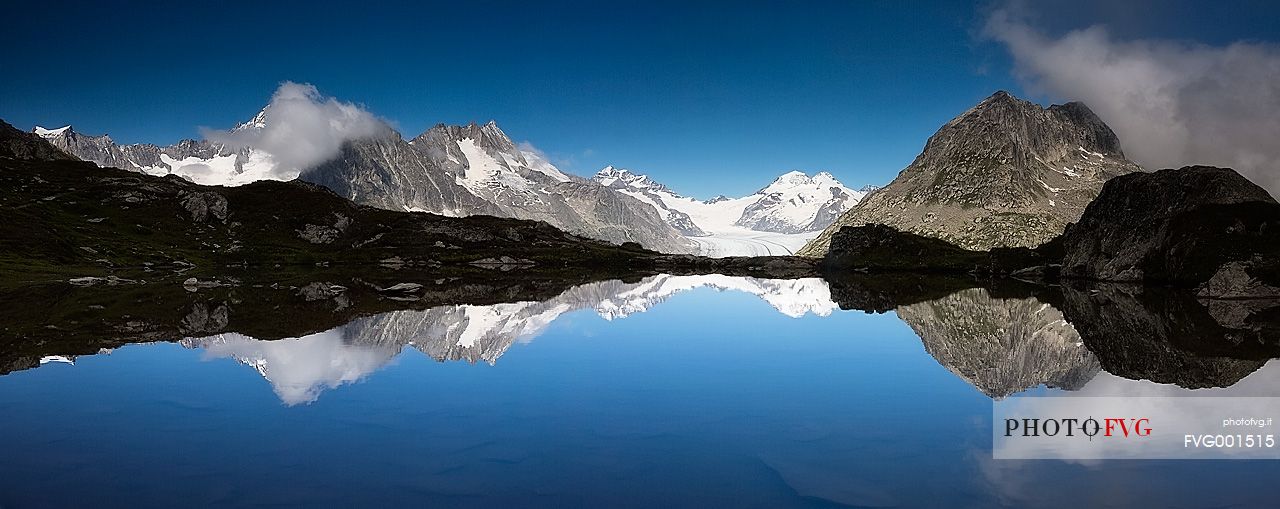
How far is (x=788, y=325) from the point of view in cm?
6531

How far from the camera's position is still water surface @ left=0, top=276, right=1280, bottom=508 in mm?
17094

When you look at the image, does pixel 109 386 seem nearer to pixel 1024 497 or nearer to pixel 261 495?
pixel 261 495

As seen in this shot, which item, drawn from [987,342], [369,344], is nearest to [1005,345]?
[987,342]

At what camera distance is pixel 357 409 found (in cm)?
2647

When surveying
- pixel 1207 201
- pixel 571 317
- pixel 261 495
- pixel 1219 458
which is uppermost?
pixel 1207 201

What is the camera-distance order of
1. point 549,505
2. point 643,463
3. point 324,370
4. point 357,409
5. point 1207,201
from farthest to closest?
1. point 1207,201
2. point 324,370
3. point 357,409
4. point 643,463
5. point 549,505

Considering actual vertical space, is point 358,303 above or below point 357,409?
above

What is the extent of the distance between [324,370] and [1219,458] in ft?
120

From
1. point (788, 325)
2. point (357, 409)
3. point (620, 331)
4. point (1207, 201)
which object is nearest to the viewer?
point (357, 409)

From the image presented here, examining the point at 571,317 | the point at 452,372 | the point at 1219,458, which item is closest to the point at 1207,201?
the point at 571,317

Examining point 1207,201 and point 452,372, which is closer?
point 452,372

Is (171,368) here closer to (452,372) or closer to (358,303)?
(452,372)

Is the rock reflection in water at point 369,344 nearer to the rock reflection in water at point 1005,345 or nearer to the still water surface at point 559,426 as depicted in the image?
the still water surface at point 559,426

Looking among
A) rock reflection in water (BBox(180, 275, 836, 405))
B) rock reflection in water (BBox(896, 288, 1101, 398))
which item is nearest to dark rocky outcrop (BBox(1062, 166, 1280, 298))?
rock reflection in water (BBox(896, 288, 1101, 398))
